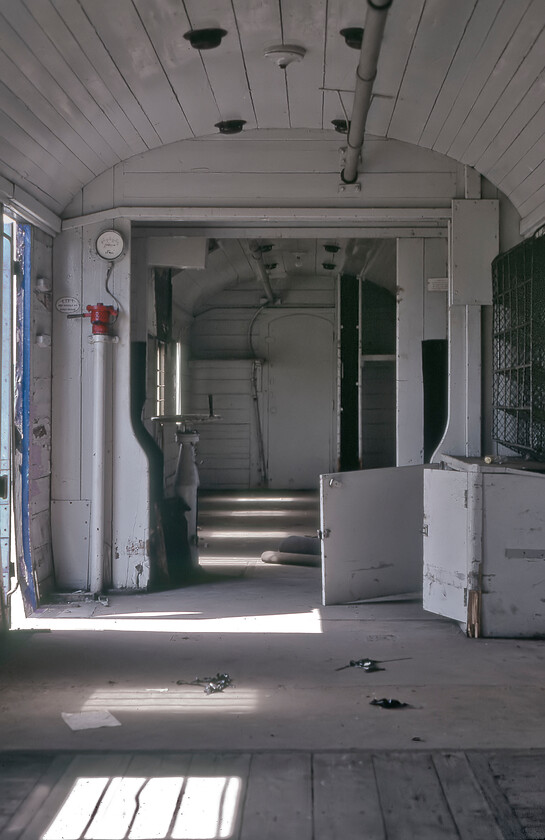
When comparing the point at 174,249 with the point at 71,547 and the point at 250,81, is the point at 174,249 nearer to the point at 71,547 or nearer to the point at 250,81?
the point at 250,81

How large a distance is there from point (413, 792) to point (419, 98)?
12.9 ft

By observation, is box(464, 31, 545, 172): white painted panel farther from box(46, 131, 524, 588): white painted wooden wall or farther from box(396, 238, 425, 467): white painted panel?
box(396, 238, 425, 467): white painted panel

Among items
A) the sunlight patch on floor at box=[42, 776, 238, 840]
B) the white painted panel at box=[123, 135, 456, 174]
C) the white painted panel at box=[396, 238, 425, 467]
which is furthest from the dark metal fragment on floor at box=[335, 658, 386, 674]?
the white painted panel at box=[123, 135, 456, 174]

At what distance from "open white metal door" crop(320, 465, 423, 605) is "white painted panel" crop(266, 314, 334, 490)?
6.93 meters

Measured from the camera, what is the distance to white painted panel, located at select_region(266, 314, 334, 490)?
1284cm

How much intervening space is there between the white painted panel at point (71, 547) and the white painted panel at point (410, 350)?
242 cm

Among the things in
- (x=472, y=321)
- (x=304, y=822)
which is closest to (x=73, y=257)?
(x=472, y=321)

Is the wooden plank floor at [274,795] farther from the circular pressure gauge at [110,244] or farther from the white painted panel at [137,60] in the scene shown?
the circular pressure gauge at [110,244]

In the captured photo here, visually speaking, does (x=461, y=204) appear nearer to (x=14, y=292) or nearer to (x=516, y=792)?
(x=14, y=292)

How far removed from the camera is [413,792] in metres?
2.83

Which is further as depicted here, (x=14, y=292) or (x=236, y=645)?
(x=14, y=292)

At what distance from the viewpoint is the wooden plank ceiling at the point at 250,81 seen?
3.87 metres

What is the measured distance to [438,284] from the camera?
20.4 feet

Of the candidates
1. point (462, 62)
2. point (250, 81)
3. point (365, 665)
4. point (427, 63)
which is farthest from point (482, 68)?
point (365, 665)
